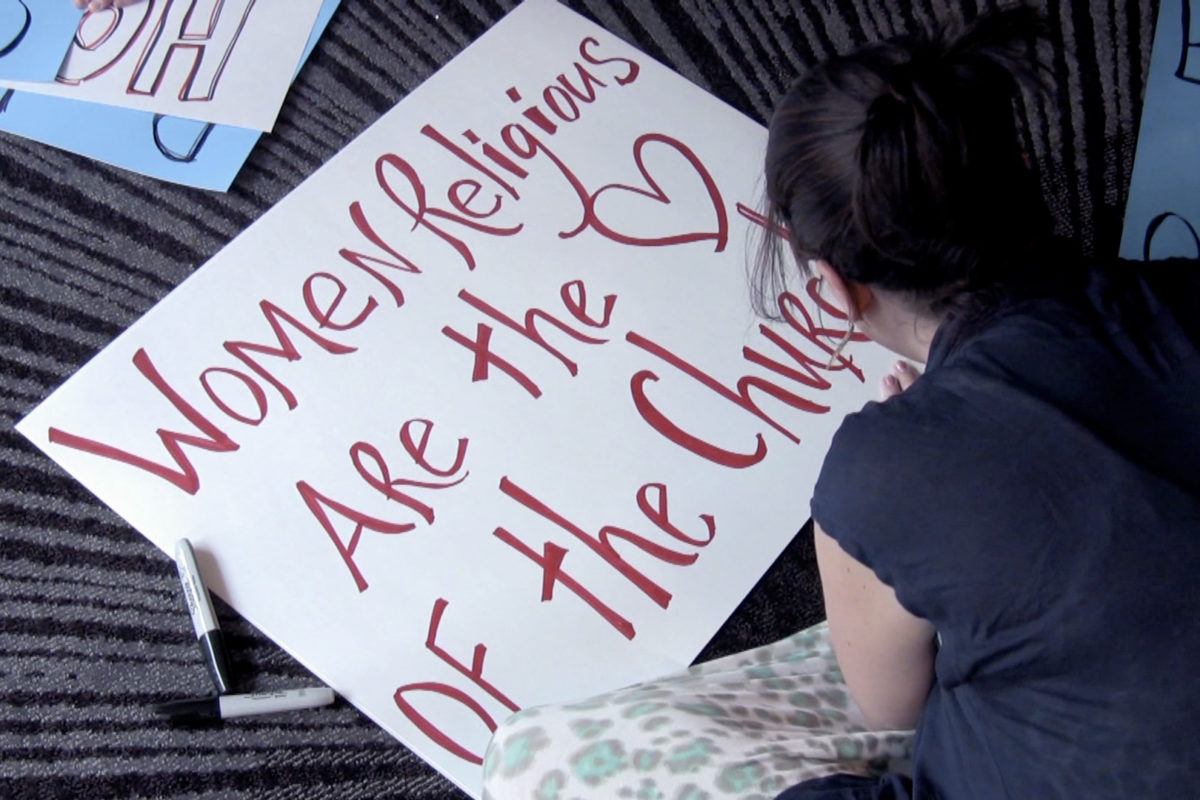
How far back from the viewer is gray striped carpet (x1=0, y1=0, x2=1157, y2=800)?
0.71 m

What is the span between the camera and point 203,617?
694 mm

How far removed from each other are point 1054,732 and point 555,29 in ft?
2.32

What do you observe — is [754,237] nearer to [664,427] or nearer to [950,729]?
[664,427]

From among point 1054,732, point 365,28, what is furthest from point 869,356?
point 365,28

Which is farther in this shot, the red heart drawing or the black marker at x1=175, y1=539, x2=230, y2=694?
the red heart drawing

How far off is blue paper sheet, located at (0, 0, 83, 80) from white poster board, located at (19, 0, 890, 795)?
0.23 m

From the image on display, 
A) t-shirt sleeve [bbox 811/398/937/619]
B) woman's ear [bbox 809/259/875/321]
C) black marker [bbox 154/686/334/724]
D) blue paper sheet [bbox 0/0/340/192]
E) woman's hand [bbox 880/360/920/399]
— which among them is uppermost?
blue paper sheet [bbox 0/0/340/192]

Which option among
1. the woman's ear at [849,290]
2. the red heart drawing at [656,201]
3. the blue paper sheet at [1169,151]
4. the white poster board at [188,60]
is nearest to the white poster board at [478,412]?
the red heart drawing at [656,201]

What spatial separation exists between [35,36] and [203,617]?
0.51 m

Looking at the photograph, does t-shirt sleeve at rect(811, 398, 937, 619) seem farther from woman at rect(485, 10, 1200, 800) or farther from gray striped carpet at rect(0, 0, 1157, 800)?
gray striped carpet at rect(0, 0, 1157, 800)

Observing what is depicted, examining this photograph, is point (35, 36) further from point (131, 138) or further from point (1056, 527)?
point (1056, 527)

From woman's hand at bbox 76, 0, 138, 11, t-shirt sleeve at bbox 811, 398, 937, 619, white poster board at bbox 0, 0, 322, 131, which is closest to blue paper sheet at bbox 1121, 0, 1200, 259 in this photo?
t-shirt sleeve at bbox 811, 398, 937, 619

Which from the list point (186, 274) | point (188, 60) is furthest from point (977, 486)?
point (188, 60)

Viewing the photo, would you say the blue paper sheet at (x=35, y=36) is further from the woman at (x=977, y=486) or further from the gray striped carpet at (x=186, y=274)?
the woman at (x=977, y=486)
